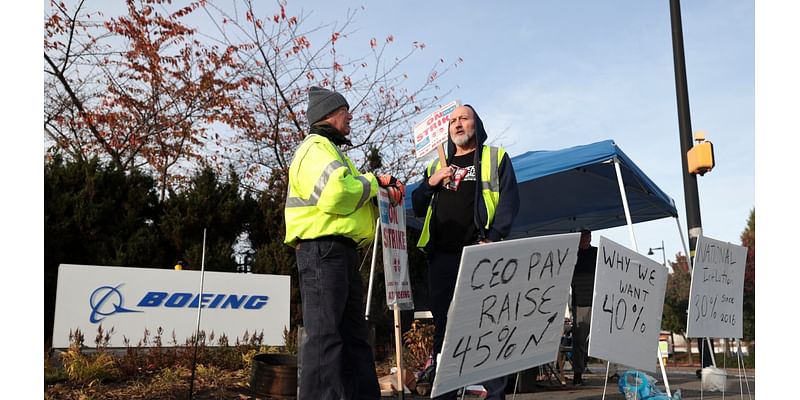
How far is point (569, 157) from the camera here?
749 cm

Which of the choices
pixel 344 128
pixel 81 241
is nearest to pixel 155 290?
pixel 81 241

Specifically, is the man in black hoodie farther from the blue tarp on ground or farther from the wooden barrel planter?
the blue tarp on ground

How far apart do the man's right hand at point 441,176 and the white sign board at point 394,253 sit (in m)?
0.32

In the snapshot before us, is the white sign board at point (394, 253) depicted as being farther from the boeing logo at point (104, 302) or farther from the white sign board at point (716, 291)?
the boeing logo at point (104, 302)

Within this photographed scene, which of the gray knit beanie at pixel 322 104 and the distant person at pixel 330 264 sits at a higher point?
the gray knit beanie at pixel 322 104

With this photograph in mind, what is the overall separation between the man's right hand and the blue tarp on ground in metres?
2.94

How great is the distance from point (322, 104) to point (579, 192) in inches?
247

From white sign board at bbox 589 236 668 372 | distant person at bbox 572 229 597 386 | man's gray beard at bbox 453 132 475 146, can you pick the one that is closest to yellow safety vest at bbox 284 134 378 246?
man's gray beard at bbox 453 132 475 146

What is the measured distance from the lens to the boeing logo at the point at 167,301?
7301 millimetres

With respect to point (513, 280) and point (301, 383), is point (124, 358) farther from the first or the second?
point (513, 280)

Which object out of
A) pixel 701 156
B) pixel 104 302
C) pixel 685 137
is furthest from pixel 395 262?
pixel 685 137

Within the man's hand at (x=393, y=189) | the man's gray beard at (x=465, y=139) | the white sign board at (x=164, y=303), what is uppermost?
the man's gray beard at (x=465, y=139)

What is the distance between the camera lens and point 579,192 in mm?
9750

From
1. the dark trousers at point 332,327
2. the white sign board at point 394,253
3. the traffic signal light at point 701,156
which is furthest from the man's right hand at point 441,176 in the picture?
the traffic signal light at point 701,156
